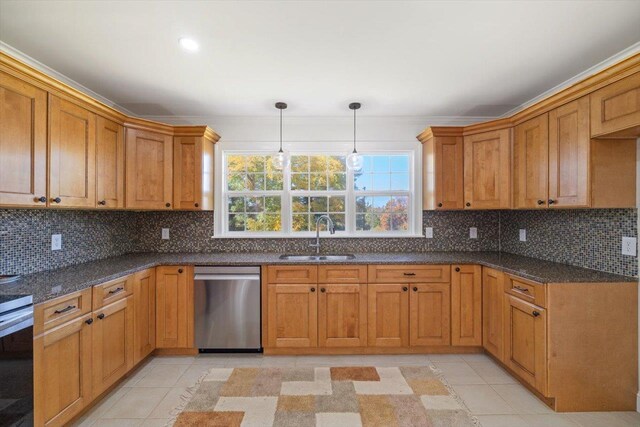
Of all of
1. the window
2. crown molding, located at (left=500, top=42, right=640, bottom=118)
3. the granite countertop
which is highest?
crown molding, located at (left=500, top=42, right=640, bottom=118)

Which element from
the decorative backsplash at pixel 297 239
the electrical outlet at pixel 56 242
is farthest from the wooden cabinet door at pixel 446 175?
the electrical outlet at pixel 56 242

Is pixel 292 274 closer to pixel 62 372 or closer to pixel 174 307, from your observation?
pixel 174 307

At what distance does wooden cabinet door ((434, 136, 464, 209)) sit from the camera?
3145 millimetres

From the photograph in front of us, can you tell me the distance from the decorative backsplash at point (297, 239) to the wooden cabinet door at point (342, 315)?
0.67 metres

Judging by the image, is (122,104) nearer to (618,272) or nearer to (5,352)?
(5,352)

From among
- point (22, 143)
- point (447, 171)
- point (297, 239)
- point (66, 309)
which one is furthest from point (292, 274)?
point (22, 143)

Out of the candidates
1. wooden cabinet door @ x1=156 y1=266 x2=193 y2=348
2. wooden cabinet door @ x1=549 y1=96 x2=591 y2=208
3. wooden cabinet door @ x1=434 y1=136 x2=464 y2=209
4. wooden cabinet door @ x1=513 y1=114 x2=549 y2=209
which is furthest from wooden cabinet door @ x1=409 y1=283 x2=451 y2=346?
wooden cabinet door @ x1=156 y1=266 x2=193 y2=348

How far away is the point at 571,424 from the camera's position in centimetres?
196

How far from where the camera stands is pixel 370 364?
2727 mm

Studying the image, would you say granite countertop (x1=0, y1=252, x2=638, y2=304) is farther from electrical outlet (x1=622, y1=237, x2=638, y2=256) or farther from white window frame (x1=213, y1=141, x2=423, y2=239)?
white window frame (x1=213, y1=141, x2=423, y2=239)

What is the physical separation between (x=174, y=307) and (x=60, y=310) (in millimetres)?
1093

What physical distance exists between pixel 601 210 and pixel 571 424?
1485mm

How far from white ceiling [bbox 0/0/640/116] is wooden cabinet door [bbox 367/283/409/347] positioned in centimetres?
181

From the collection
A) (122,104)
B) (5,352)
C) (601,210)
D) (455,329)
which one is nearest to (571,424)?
(455,329)
